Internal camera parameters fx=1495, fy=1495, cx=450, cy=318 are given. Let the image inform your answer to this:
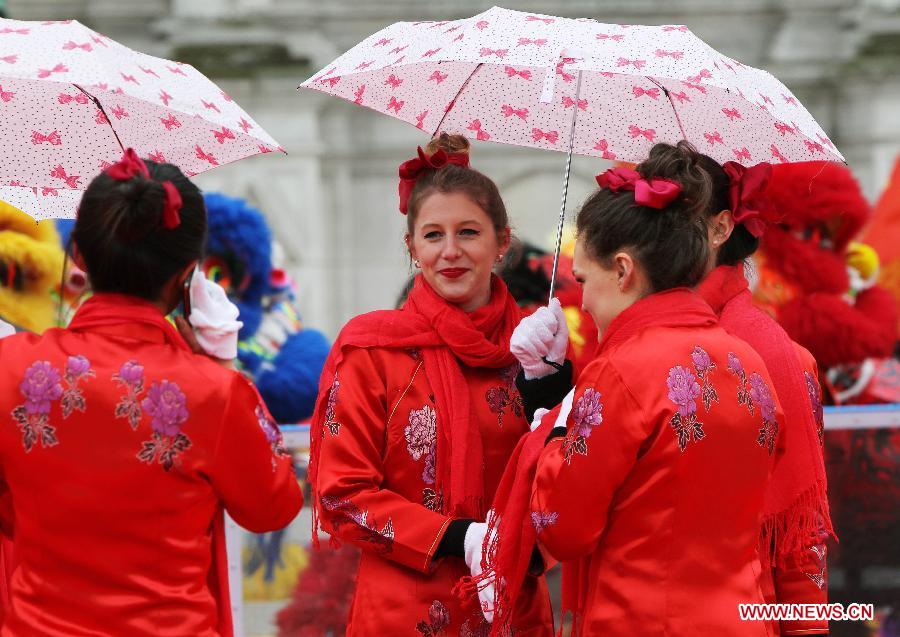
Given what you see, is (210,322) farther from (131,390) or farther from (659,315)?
(659,315)

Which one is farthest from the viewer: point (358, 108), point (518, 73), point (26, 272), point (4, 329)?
point (358, 108)

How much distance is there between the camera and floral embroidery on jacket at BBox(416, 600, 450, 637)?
304 cm

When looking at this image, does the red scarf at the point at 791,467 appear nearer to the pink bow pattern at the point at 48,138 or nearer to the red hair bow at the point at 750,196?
the red hair bow at the point at 750,196

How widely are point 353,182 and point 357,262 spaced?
49 centimetres

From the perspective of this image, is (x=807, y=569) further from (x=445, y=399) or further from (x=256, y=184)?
(x=256, y=184)

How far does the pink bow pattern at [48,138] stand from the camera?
3514 mm

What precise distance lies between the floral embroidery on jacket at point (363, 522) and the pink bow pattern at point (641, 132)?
1.20 m

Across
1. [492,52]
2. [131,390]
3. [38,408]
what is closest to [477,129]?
[492,52]

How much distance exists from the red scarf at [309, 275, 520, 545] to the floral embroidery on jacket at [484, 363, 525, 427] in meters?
0.03

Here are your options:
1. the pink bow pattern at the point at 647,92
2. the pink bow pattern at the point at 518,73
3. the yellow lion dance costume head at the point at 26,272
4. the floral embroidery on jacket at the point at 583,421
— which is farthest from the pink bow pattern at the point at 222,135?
the yellow lion dance costume head at the point at 26,272

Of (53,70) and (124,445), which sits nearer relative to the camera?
(124,445)

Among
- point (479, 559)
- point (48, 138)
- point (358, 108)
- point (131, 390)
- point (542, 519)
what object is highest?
point (48, 138)

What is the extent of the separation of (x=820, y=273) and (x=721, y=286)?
2481 mm

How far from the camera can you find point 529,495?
9.20 ft
